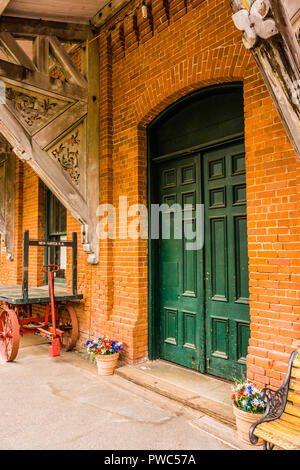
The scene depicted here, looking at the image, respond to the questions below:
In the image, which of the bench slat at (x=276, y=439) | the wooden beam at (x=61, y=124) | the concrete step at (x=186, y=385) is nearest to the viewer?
Answer: the bench slat at (x=276, y=439)

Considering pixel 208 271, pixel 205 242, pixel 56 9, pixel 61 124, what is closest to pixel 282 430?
pixel 208 271

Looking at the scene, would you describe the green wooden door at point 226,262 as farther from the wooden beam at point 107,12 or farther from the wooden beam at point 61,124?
the wooden beam at point 107,12

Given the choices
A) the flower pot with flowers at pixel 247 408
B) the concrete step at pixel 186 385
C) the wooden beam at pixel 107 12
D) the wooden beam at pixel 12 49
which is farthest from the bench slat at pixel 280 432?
the wooden beam at pixel 107 12

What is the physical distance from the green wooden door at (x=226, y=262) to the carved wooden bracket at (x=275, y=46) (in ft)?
6.71

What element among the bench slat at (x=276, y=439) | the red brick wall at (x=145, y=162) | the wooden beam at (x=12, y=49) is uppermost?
the wooden beam at (x=12, y=49)

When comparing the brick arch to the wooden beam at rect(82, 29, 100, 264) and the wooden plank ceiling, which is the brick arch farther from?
the wooden plank ceiling

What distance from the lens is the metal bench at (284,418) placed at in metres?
2.38

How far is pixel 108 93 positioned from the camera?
5.64 meters

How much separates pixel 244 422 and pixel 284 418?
41 cm

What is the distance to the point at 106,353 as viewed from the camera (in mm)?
4750

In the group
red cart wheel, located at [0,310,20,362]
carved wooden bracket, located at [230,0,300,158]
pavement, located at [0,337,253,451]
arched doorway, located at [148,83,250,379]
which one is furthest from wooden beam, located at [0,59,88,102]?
pavement, located at [0,337,253,451]

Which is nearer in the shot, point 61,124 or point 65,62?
point 61,124

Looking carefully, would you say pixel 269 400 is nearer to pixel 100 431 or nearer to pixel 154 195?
pixel 100 431

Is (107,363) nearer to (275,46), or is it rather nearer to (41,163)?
(41,163)
